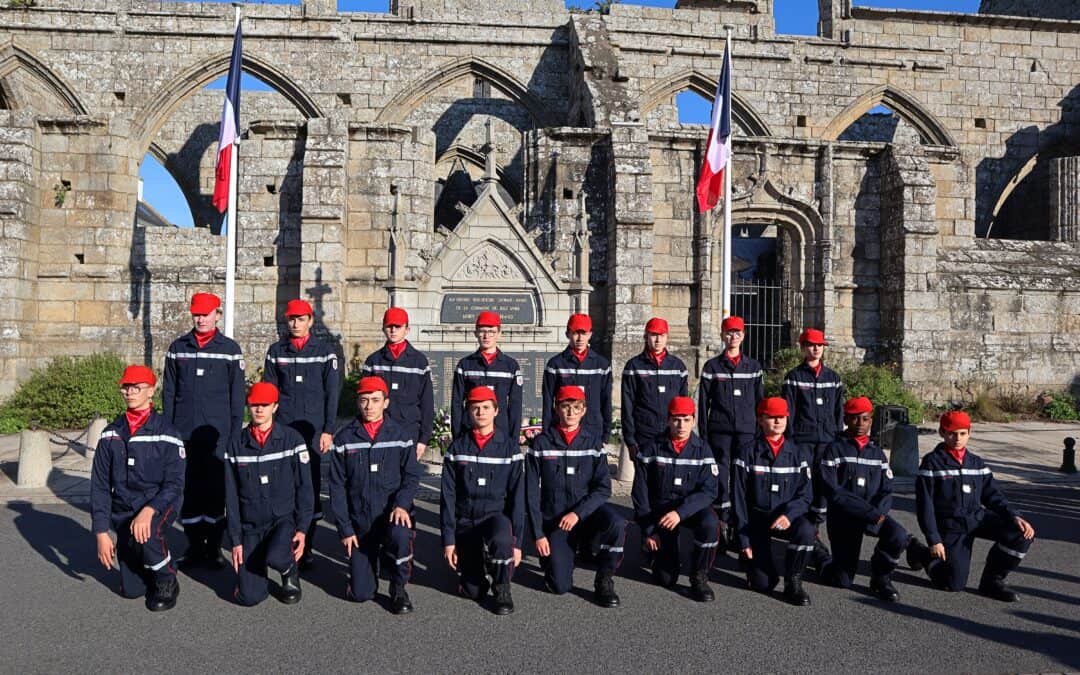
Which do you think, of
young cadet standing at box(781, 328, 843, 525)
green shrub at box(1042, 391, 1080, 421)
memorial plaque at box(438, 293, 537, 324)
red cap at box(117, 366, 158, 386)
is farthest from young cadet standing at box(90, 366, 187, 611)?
green shrub at box(1042, 391, 1080, 421)

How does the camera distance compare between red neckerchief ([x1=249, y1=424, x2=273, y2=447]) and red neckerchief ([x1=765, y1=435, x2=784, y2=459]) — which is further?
red neckerchief ([x1=765, y1=435, x2=784, y2=459])

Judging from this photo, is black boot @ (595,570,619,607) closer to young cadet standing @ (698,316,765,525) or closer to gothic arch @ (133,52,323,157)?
young cadet standing @ (698,316,765,525)

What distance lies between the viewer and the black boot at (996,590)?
191 inches

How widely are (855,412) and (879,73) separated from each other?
17186 mm

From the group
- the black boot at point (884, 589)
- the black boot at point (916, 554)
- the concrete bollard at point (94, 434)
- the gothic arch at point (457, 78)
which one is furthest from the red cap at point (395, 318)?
the gothic arch at point (457, 78)

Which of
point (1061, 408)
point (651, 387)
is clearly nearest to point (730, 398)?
point (651, 387)

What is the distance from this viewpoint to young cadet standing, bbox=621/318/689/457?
6.27 metres

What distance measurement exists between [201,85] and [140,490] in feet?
53.0

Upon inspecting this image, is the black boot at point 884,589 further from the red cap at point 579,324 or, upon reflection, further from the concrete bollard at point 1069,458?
the concrete bollard at point 1069,458

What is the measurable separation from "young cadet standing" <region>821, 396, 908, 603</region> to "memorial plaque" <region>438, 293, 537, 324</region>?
5.03m

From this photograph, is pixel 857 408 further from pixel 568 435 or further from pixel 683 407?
pixel 568 435

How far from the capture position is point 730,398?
20.5ft

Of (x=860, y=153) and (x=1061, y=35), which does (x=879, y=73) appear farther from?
(x=860, y=153)

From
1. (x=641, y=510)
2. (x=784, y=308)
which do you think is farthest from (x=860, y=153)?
(x=641, y=510)
